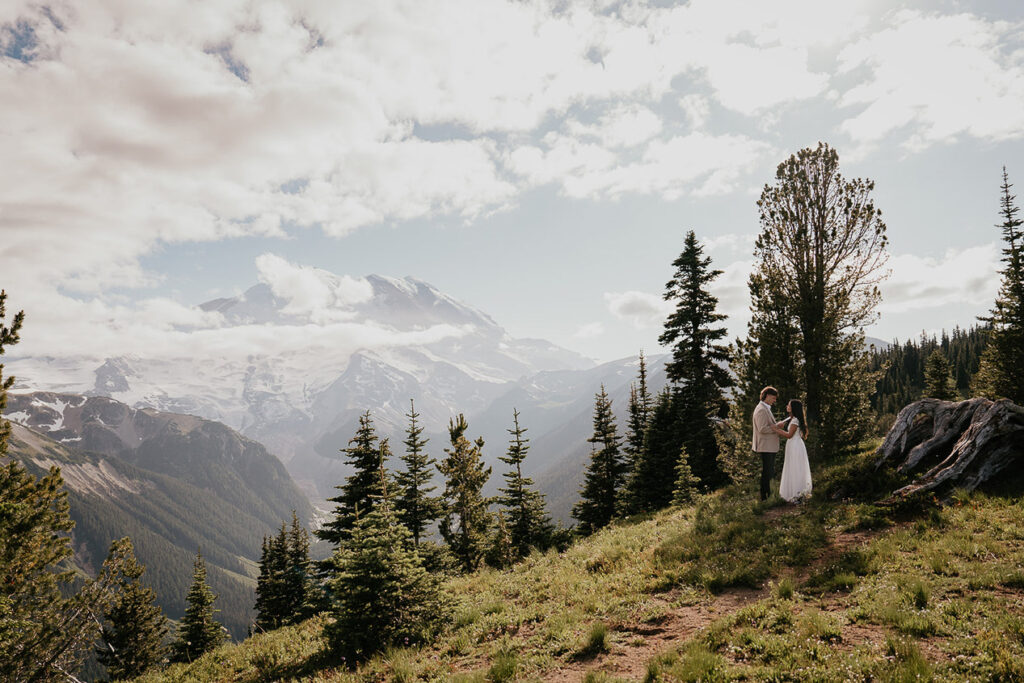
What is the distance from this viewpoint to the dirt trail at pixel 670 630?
7.21 meters

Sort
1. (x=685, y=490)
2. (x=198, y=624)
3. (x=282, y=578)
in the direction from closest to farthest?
1. (x=685, y=490)
2. (x=198, y=624)
3. (x=282, y=578)

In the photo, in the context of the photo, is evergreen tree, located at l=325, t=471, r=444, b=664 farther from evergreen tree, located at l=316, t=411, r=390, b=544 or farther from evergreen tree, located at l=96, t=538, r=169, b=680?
evergreen tree, located at l=96, t=538, r=169, b=680

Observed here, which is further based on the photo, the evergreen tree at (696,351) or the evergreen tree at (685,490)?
the evergreen tree at (696,351)

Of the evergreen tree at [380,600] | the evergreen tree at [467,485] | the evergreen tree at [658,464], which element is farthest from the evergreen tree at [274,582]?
the evergreen tree at [380,600]

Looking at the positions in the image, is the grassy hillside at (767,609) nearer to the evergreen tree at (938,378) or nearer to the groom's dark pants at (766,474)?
the groom's dark pants at (766,474)

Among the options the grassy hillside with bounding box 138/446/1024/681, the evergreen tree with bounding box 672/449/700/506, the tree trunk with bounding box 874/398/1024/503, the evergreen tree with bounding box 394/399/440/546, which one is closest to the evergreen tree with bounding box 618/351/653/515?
the evergreen tree with bounding box 672/449/700/506

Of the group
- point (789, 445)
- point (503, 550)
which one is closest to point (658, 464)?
point (503, 550)

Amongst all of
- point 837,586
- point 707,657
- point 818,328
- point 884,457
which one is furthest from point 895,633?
point 818,328

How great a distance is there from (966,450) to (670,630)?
9.56 meters

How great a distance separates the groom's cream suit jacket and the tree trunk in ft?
10.1

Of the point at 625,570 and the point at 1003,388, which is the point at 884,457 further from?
the point at 1003,388

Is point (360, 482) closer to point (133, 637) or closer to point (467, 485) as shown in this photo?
point (467, 485)

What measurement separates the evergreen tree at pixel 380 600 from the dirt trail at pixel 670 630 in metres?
4.35

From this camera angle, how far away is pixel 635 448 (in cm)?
4516
